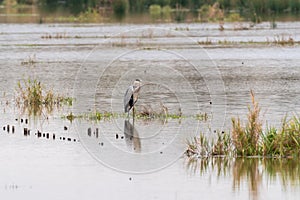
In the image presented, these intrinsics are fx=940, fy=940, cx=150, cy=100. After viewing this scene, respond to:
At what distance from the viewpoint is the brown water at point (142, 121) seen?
472 inches

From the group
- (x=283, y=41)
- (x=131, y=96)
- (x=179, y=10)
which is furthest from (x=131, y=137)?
(x=179, y=10)

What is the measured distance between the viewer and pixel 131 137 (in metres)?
15.9

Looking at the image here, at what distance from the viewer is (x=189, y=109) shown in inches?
755

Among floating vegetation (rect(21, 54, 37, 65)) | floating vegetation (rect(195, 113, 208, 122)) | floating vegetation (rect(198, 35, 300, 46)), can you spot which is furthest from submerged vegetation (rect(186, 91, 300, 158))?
floating vegetation (rect(198, 35, 300, 46))

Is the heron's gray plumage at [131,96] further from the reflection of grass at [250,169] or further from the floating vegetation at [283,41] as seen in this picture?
the floating vegetation at [283,41]

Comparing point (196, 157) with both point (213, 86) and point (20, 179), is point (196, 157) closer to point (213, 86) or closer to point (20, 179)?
point (20, 179)

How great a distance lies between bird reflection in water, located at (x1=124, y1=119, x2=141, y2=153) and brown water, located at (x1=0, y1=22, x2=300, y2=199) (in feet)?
0.06

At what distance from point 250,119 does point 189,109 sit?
5754 millimetres

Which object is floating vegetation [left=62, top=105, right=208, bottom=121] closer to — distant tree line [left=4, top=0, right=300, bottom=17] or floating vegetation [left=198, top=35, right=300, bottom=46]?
floating vegetation [left=198, top=35, right=300, bottom=46]

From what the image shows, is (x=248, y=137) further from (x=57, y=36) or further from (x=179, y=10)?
(x=179, y=10)

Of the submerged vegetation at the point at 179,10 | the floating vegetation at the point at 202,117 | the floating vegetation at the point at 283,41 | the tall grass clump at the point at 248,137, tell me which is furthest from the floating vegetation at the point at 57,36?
the tall grass clump at the point at 248,137

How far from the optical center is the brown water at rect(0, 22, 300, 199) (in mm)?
11977

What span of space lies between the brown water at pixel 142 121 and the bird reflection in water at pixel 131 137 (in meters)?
0.02

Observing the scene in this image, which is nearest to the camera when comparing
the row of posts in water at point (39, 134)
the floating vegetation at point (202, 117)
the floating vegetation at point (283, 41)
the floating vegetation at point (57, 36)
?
the row of posts in water at point (39, 134)
